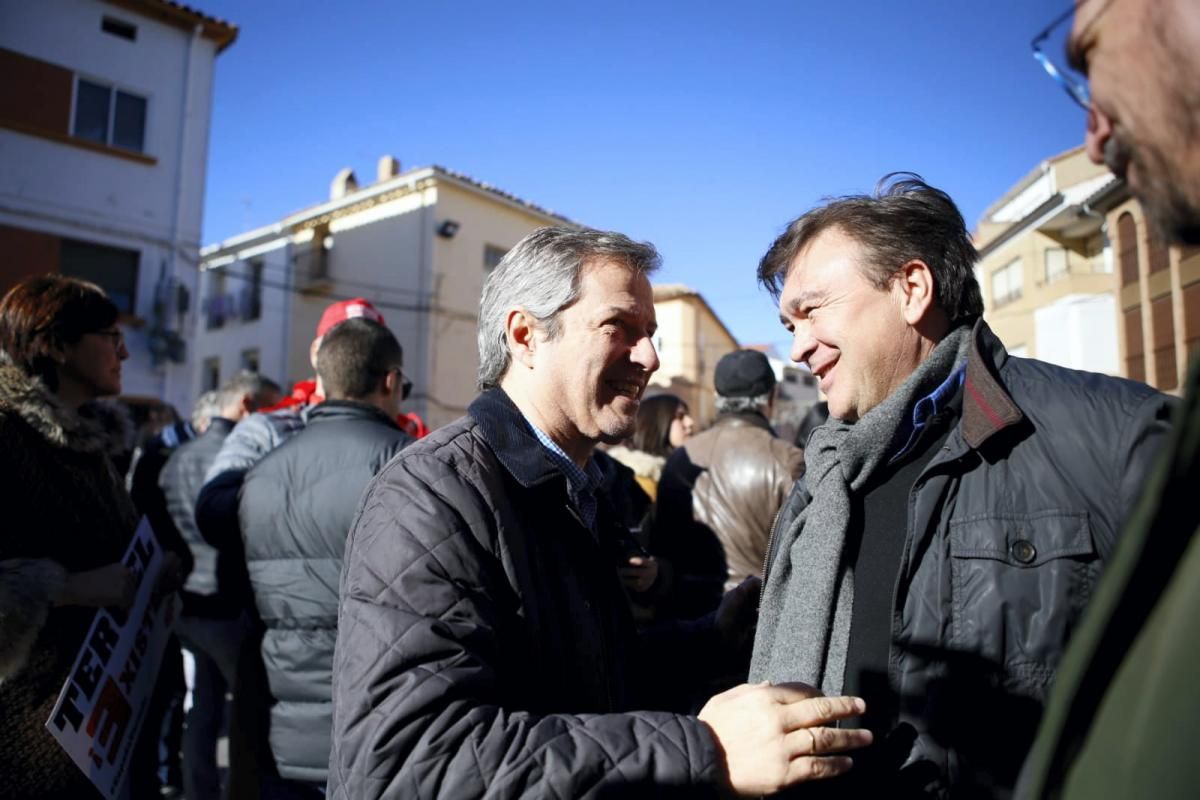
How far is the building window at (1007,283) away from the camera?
21.7 meters

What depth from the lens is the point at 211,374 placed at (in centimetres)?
2536

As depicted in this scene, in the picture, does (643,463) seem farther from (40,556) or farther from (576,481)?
(40,556)

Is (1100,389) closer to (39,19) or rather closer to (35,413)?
(35,413)

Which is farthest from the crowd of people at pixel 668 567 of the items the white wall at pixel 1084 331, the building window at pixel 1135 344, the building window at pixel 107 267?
the white wall at pixel 1084 331

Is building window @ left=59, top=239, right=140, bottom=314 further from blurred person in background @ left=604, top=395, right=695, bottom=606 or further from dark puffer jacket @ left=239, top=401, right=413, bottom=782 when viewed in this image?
dark puffer jacket @ left=239, top=401, right=413, bottom=782

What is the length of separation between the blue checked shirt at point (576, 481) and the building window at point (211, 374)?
84.6 feet

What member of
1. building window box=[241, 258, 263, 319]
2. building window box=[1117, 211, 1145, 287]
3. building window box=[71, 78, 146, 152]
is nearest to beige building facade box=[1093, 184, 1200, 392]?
building window box=[1117, 211, 1145, 287]

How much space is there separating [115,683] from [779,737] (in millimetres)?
2113

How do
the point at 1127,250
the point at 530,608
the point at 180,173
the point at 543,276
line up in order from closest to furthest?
the point at 530,608 < the point at 543,276 < the point at 1127,250 < the point at 180,173

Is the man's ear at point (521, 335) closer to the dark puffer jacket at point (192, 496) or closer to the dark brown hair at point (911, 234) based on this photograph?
the dark brown hair at point (911, 234)

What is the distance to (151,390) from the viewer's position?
556 inches

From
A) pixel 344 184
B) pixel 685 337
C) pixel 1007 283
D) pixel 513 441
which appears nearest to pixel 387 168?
pixel 344 184

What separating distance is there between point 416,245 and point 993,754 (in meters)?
20.7

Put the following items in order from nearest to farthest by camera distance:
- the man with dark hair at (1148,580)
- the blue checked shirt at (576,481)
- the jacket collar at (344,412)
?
the man with dark hair at (1148,580), the blue checked shirt at (576,481), the jacket collar at (344,412)
